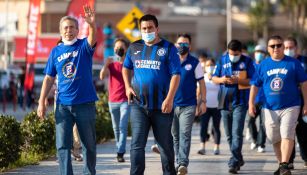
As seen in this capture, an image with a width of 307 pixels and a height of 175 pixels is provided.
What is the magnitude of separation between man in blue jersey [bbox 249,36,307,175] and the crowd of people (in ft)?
0.04

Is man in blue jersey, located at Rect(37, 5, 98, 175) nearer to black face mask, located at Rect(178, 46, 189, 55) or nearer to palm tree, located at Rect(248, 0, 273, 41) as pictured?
black face mask, located at Rect(178, 46, 189, 55)

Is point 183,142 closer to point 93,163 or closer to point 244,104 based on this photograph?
point 244,104

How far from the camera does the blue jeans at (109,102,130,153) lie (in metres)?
15.1

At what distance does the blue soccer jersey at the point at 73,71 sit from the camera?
10742 mm

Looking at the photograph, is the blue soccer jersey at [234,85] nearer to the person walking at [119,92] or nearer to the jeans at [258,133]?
the person walking at [119,92]

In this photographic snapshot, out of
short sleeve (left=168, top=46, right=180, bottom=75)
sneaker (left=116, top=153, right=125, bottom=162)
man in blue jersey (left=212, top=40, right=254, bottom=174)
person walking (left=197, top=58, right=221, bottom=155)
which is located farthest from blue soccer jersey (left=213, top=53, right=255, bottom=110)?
short sleeve (left=168, top=46, right=180, bottom=75)

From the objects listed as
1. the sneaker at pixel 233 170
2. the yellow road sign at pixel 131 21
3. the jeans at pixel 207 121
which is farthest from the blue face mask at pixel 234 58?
the yellow road sign at pixel 131 21

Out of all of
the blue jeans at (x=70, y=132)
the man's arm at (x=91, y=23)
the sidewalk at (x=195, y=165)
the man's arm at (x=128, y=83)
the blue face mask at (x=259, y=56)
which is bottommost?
the sidewalk at (x=195, y=165)

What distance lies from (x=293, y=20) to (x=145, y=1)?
19.1m

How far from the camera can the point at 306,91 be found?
43.1ft

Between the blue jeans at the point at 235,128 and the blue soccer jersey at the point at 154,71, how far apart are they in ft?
11.8

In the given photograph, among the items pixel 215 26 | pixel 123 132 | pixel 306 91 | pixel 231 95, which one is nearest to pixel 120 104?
pixel 123 132

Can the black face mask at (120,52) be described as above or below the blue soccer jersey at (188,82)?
above

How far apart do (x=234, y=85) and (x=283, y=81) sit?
171cm
